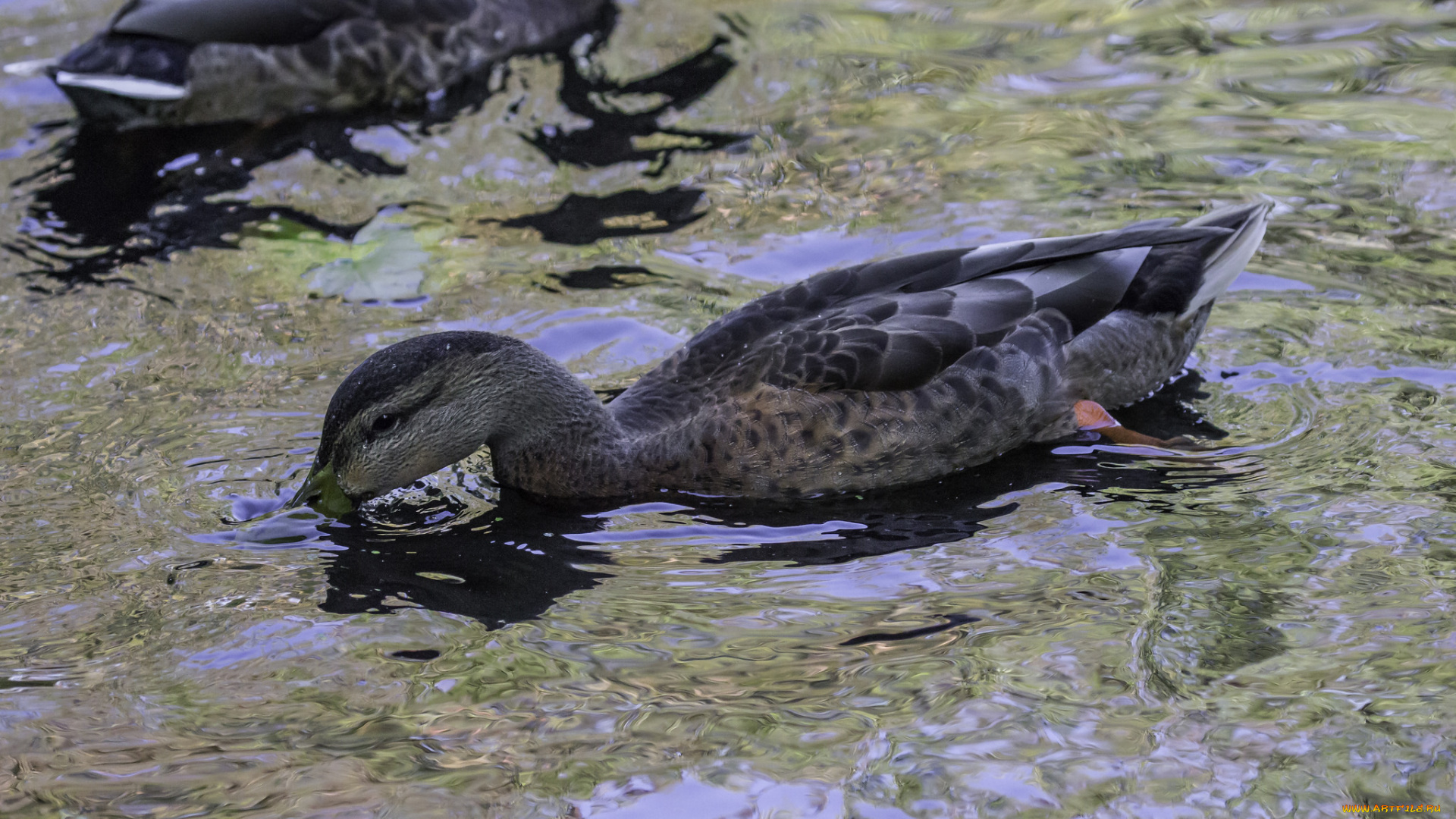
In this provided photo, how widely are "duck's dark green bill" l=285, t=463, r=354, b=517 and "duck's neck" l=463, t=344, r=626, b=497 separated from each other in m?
0.64

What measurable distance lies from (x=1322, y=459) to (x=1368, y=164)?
137 inches

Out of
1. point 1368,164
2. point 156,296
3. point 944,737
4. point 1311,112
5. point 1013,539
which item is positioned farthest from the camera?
point 1311,112

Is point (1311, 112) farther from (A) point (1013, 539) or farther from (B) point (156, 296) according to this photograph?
(B) point (156, 296)

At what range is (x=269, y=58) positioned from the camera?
34.9 feet

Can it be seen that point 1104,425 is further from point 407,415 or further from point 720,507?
point 407,415

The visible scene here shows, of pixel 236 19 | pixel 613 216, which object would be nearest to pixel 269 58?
pixel 236 19

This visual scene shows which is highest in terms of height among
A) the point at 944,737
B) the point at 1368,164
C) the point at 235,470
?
the point at 1368,164

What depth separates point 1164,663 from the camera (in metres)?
4.69

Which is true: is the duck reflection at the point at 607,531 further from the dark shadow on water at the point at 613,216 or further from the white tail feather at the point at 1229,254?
the dark shadow on water at the point at 613,216

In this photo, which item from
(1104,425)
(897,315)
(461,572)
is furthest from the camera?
(1104,425)

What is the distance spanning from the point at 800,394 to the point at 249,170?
548 centimetres

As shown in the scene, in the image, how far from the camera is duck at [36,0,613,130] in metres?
10.3

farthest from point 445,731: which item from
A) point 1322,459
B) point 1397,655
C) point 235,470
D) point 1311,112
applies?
point 1311,112

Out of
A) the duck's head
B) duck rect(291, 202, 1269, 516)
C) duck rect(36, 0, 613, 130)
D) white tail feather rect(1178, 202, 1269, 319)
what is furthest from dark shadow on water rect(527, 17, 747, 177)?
white tail feather rect(1178, 202, 1269, 319)
